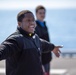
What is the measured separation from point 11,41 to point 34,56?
1.28 ft

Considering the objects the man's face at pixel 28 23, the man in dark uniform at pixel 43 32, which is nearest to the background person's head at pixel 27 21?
the man's face at pixel 28 23

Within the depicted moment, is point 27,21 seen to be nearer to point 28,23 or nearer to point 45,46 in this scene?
point 28,23

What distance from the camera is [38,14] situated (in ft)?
28.7

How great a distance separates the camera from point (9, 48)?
5.85 m

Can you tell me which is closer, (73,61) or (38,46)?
(38,46)

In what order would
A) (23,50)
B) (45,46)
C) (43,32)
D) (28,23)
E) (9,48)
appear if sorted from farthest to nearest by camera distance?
(43,32) → (45,46) → (28,23) → (23,50) → (9,48)

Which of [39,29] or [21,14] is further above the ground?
[21,14]

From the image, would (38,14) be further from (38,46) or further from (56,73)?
(56,73)

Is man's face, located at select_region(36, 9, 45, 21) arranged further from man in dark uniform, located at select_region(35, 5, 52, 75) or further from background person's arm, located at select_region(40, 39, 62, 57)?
background person's arm, located at select_region(40, 39, 62, 57)

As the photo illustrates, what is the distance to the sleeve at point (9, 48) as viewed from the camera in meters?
5.72

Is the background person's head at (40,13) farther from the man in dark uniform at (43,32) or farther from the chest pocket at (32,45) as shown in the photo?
the chest pocket at (32,45)

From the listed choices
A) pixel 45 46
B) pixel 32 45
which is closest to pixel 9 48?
pixel 32 45

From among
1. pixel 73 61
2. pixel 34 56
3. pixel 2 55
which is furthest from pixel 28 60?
pixel 73 61

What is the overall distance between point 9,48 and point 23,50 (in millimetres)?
280
